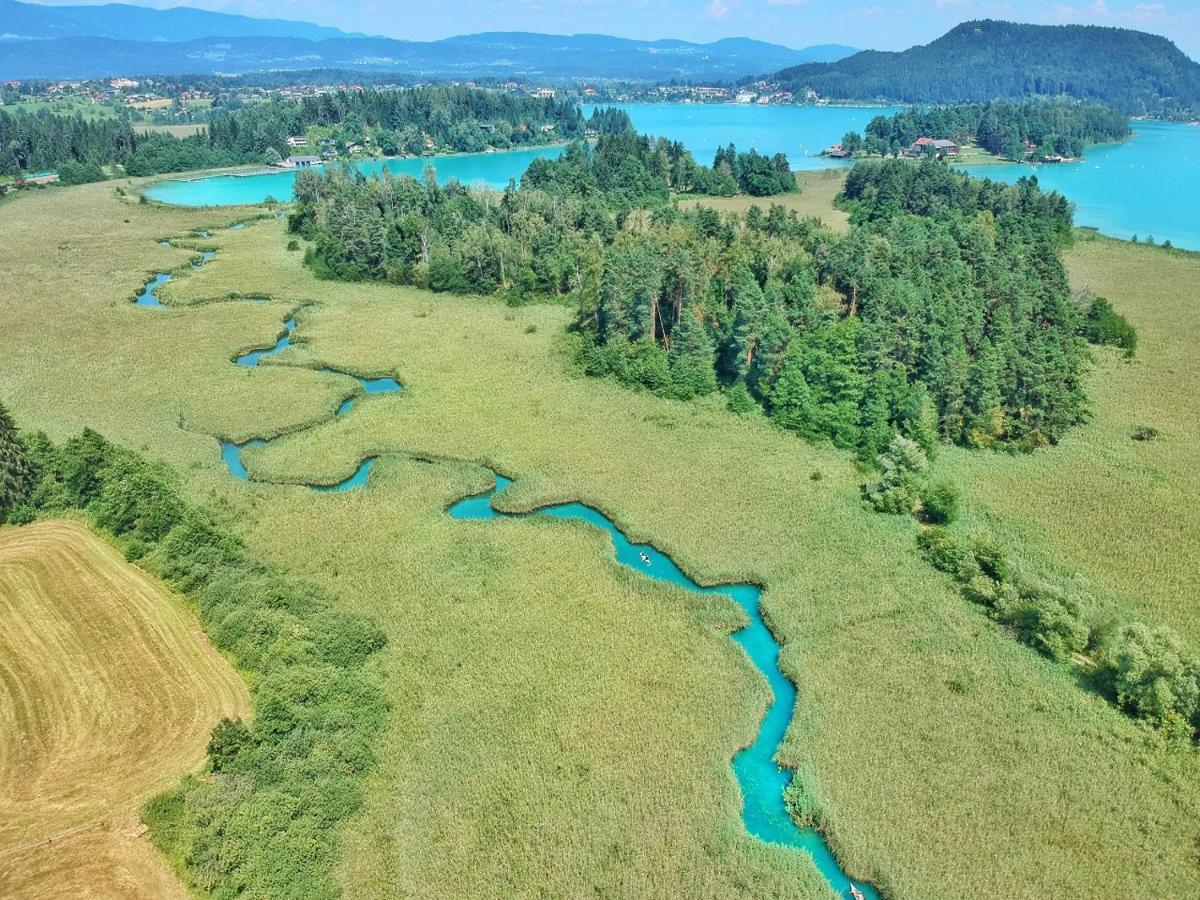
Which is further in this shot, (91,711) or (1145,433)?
(1145,433)

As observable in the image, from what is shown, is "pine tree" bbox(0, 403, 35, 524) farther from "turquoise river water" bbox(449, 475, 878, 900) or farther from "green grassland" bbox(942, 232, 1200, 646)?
"green grassland" bbox(942, 232, 1200, 646)

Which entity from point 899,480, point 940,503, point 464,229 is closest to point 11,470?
point 899,480

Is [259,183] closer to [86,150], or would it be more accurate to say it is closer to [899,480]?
[86,150]

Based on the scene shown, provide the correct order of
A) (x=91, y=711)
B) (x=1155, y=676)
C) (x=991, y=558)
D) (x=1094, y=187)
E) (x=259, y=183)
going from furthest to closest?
(x=259, y=183) < (x=1094, y=187) < (x=991, y=558) < (x=91, y=711) < (x=1155, y=676)

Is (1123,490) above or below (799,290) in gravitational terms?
below

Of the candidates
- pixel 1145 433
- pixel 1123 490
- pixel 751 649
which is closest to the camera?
pixel 751 649

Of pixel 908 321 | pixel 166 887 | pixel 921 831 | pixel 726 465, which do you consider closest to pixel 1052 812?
pixel 921 831

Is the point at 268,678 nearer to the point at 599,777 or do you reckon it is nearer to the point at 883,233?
the point at 599,777
